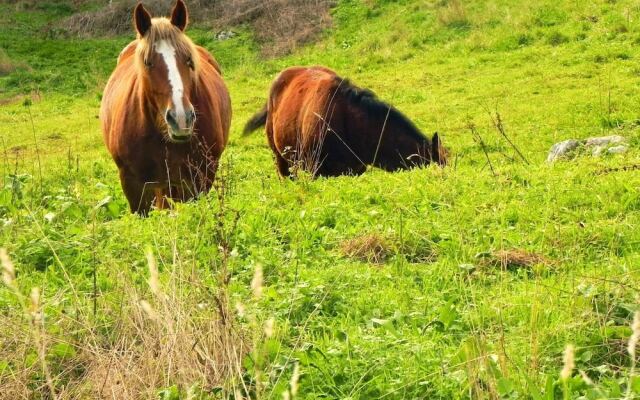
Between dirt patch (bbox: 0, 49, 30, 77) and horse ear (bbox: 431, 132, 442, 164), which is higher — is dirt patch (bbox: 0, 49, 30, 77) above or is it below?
below

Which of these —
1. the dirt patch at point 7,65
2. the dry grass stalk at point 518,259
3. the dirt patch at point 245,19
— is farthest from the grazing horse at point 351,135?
the dirt patch at point 7,65

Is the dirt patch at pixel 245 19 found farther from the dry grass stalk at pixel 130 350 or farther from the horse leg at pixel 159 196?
the dry grass stalk at pixel 130 350

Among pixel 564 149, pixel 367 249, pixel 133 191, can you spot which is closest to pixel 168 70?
pixel 133 191

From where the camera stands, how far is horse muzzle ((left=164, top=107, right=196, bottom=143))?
6.03 metres

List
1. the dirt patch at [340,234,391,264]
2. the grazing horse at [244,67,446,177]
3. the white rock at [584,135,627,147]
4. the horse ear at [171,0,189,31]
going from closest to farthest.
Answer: the dirt patch at [340,234,391,264]
the horse ear at [171,0,189,31]
the grazing horse at [244,67,446,177]
the white rock at [584,135,627,147]

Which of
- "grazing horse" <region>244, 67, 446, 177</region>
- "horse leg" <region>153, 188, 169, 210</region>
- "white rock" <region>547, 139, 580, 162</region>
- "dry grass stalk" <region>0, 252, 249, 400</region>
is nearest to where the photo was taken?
"dry grass stalk" <region>0, 252, 249, 400</region>

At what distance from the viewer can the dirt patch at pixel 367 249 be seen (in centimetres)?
478

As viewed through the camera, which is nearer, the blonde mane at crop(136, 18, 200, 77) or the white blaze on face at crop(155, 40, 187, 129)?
the white blaze on face at crop(155, 40, 187, 129)

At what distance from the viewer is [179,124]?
19.8ft

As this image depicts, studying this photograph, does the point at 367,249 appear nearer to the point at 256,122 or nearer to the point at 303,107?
the point at 303,107

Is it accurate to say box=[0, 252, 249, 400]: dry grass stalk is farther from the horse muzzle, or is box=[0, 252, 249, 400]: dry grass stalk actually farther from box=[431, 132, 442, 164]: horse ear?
box=[431, 132, 442, 164]: horse ear

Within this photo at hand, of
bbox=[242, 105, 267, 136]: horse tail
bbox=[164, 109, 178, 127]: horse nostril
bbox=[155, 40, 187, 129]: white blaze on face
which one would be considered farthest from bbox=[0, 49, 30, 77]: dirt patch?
bbox=[164, 109, 178, 127]: horse nostril

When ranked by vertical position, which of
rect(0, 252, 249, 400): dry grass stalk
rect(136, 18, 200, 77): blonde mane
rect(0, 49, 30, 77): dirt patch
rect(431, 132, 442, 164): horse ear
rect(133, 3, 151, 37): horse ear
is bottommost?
rect(0, 49, 30, 77): dirt patch

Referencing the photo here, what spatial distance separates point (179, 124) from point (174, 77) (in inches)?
18.3
